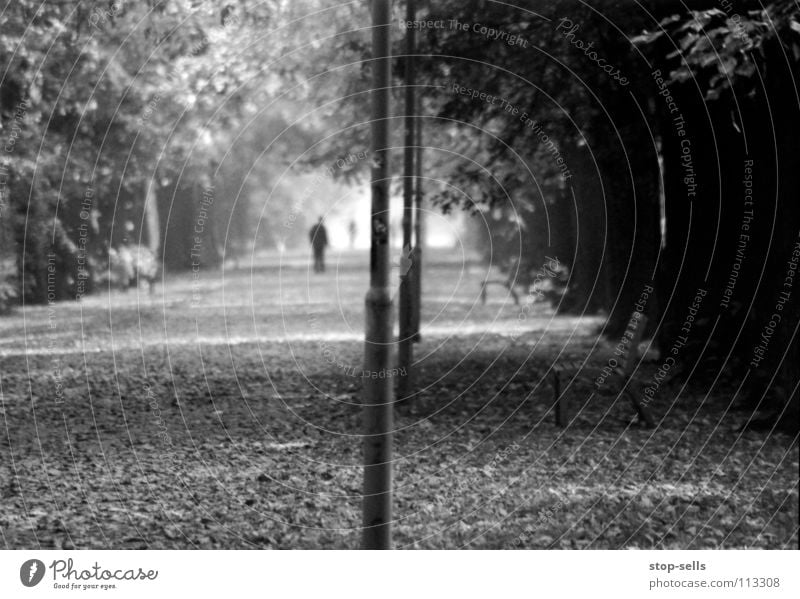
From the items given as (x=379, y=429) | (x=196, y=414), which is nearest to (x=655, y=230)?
(x=196, y=414)

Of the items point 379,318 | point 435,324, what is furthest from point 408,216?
point 435,324

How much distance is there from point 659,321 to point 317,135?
955cm

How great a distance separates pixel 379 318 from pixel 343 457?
401 centimetres

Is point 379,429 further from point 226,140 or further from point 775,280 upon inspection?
point 226,140

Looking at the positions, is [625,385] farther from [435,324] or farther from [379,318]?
[435,324]

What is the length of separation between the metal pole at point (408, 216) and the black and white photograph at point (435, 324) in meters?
0.06

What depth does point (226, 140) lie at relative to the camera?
818 inches

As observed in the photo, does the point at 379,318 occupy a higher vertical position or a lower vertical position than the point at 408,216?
lower

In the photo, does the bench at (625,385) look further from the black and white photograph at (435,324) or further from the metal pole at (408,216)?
the metal pole at (408,216)

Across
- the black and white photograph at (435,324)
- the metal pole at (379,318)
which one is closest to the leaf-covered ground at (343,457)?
the black and white photograph at (435,324)

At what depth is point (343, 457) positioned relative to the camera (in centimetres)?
912

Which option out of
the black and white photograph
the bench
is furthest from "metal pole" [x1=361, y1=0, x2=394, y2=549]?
the bench

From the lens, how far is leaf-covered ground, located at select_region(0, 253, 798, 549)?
714 centimetres

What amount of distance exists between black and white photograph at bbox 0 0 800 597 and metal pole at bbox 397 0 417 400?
63 millimetres
